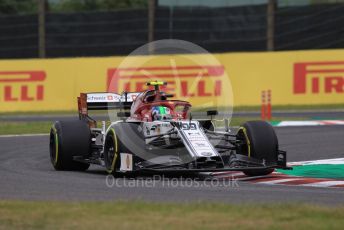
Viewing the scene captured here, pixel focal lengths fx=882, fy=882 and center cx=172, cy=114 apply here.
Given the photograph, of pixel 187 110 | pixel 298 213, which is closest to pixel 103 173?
pixel 187 110

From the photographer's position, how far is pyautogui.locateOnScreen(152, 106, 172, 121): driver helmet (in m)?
13.4

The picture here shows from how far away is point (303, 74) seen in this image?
28.1m

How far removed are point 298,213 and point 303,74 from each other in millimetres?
19572

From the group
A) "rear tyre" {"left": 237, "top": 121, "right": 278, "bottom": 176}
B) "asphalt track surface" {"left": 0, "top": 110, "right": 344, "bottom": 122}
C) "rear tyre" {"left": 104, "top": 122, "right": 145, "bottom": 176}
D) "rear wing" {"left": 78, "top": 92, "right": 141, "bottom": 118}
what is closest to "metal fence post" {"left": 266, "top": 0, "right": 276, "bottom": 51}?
"asphalt track surface" {"left": 0, "top": 110, "right": 344, "bottom": 122}

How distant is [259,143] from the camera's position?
512 inches

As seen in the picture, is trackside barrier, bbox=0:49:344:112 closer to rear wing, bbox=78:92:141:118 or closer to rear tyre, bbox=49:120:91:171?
rear wing, bbox=78:92:141:118

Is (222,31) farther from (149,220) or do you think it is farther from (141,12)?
(149,220)

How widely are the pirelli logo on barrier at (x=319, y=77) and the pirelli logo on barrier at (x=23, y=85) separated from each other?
851 cm

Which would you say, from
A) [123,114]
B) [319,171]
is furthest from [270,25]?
[319,171]

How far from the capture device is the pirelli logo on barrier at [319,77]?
2778 centimetres

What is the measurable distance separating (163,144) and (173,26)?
16.9m

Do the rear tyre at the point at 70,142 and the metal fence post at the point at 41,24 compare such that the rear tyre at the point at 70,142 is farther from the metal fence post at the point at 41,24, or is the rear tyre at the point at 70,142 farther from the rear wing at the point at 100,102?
the metal fence post at the point at 41,24

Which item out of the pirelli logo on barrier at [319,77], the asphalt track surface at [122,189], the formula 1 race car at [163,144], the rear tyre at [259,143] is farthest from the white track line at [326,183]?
Answer: the pirelli logo on barrier at [319,77]

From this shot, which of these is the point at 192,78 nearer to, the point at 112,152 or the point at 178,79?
the point at 178,79
